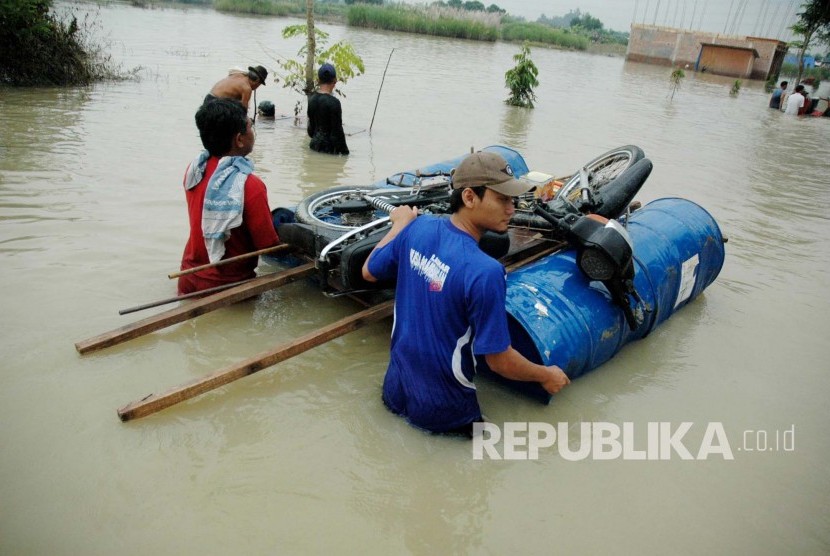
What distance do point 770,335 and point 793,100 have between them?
2095 centimetres

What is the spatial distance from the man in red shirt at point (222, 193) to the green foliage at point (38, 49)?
1002cm

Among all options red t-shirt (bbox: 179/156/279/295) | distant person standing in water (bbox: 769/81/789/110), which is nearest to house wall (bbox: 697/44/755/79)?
distant person standing in water (bbox: 769/81/789/110)

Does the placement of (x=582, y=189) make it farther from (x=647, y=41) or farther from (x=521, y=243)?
(x=647, y=41)

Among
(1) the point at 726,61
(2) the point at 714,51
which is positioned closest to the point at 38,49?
(2) the point at 714,51

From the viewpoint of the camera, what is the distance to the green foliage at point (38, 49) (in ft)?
35.7

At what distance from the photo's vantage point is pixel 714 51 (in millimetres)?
39375

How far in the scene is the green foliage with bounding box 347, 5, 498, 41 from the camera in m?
38.4

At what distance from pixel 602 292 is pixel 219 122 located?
105 inches

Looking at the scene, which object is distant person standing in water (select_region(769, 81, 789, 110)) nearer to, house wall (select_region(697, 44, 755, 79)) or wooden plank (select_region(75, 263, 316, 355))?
house wall (select_region(697, 44, 755, 79))

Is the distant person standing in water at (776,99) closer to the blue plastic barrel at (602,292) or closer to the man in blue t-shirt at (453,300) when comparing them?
the blue plastic barrel at (602,292)

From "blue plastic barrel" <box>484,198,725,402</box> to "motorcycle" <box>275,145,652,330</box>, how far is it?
137 millimetres

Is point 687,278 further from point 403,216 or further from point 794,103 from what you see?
point 794,103

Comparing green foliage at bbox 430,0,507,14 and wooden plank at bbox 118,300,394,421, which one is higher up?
green foliage at bbox 430,0,507,14

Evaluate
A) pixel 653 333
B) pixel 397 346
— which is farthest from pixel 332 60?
pixel 397 346
